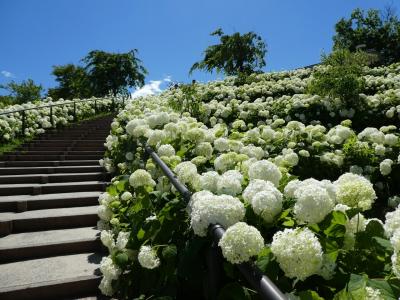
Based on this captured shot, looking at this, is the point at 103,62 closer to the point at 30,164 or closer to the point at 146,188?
the point at 30,164

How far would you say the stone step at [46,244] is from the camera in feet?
12.9

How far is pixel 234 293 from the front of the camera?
5.66ft

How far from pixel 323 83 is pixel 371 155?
151 inches

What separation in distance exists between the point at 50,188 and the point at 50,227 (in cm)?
145

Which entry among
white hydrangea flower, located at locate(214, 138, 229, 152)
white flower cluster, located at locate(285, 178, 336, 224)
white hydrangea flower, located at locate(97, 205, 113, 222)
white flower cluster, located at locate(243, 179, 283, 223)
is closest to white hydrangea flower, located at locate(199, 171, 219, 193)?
white flower cluster, located at locate(243, 179, 283, 223)

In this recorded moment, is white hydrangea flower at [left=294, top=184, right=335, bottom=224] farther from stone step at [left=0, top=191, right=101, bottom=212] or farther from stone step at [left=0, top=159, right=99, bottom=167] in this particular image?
stone step at [left=0, top=159, right=99, bottom=167]

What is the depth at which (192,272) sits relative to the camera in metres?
2.09

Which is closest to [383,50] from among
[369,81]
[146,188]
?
[369,81]

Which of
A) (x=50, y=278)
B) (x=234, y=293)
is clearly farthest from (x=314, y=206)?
(x=50, y=278)

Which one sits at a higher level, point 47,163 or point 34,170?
point 47,163

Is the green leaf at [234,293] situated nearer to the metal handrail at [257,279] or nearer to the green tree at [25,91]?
the metal handrail at [257,279]

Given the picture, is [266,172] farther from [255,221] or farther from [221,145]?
[221,145]

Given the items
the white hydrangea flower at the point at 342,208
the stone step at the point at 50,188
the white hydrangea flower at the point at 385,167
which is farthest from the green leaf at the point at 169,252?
the stone step at the point at 50,188

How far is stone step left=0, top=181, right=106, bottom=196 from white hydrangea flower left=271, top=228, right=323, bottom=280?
5159 mm
